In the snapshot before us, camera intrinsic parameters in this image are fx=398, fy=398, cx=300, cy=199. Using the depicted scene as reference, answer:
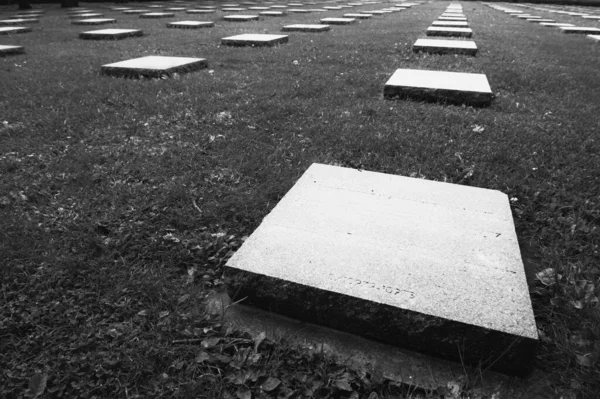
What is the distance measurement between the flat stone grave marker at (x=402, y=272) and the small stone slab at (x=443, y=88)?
5.90 ft

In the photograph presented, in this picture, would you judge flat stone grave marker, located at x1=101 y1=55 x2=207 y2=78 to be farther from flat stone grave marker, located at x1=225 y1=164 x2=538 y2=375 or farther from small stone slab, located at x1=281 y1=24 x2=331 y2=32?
small stone slab, located at x1=281 y1=24 x2=331 y2=32

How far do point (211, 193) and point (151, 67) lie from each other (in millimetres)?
2799

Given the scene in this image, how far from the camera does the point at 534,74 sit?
4.48 m

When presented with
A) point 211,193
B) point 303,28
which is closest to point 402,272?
point 211,193

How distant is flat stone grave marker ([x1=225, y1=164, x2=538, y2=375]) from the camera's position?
1299 millimetres

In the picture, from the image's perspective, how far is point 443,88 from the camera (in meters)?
3.61

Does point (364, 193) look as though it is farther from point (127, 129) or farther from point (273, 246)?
point (127, 129)

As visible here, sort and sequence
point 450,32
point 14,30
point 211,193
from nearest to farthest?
point 211,193 < point 450,32 < point 14,30

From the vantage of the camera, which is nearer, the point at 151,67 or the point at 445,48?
the point at 151,67

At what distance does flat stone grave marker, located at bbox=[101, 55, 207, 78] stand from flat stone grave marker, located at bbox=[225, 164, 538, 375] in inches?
120

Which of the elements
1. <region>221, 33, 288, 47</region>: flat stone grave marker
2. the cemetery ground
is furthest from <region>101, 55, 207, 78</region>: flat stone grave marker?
<region>221, 33, 288, 47</region>: flat stone grave marker

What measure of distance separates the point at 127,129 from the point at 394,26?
7562 mm

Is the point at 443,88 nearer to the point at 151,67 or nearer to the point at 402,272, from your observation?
the point at 402,272

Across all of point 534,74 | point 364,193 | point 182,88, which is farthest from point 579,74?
point 182,88
